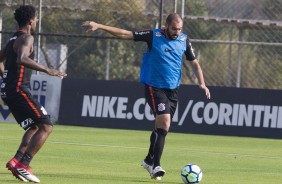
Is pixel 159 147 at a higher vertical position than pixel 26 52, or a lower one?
lower

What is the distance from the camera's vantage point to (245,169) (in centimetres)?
1423

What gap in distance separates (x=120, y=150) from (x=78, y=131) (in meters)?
4.94

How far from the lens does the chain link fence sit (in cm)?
2544

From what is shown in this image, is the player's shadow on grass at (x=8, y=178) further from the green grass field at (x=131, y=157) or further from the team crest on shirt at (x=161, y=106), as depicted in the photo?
the team crest on shirt at (x=161, y=106)

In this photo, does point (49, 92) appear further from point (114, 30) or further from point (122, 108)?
point (114, 30)

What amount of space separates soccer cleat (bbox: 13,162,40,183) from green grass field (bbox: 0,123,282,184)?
16cm

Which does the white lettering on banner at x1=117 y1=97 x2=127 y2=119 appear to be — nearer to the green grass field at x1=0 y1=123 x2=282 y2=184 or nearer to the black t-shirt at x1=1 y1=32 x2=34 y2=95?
the green grass field at x1=0 y1=123 x2=282 y2=184

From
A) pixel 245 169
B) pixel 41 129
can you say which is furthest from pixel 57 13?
pixel 41 129

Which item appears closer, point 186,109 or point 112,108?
point 186,109

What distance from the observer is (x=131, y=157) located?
15.6 meters

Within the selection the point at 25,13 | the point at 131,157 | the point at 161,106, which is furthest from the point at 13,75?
the point at 131,157

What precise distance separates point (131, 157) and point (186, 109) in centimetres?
721

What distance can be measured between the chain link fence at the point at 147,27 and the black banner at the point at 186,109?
1487 mm

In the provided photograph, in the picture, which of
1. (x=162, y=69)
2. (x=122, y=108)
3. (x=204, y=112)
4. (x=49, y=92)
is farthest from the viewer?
(x=49, y=92)
